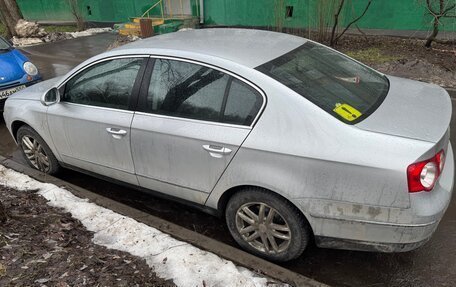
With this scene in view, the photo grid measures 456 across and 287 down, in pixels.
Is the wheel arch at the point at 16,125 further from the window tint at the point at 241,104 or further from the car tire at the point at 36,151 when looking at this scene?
the window tint at the point at 241,104

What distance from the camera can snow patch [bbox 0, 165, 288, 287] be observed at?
2.60 metres

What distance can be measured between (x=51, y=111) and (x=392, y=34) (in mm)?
8678

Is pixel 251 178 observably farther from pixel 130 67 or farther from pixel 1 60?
pixel 1 60

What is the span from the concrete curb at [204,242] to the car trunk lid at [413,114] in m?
1.11

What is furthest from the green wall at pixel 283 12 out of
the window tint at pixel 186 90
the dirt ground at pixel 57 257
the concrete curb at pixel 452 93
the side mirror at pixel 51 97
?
the dirt ground at pixel 57 257

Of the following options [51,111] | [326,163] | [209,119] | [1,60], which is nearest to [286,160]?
[326,163]

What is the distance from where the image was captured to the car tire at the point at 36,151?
425 centimetres

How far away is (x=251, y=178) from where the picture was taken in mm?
2715

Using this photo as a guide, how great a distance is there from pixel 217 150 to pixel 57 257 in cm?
138

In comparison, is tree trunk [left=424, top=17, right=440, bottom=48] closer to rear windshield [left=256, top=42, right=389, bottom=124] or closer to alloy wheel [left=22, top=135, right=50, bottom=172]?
rear windshield [left=256, top=42, right=389, bottom=124]

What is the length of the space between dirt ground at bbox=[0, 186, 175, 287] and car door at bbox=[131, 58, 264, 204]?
719 millimetres

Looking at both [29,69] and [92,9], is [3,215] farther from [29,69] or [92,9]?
[92,9]

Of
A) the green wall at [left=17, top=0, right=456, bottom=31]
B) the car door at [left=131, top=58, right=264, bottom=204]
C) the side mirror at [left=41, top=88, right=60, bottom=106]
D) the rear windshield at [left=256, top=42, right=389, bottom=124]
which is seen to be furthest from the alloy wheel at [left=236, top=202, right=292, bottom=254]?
the green wall at [left=17, top=0, right=456, bottom=31]

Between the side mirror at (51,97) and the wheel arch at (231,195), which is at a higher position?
the side mirror at (51,97)
